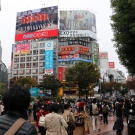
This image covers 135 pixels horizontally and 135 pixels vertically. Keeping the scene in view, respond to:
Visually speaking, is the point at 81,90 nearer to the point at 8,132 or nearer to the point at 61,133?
the point at 61,133

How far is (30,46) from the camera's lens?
259 feet

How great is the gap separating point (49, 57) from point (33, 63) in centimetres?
806

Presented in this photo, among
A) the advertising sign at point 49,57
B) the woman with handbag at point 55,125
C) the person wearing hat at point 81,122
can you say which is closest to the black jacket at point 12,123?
the woman with handbag at point 55,125

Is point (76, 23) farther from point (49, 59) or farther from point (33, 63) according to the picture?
point (33, 63)

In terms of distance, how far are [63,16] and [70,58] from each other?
514 inches

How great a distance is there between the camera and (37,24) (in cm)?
7712

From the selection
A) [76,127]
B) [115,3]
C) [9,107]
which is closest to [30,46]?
[115,3]

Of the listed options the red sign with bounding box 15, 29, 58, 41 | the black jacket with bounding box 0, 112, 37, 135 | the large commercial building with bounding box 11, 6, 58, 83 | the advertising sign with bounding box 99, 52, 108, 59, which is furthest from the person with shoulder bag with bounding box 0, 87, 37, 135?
the advertising sign with bounding box 99, 52, 108, 59

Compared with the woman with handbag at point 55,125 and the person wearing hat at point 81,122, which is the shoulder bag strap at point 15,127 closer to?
the woman with handbag at point 55,125

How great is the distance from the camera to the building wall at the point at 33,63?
76250mm

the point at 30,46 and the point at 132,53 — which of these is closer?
the point at 132,53

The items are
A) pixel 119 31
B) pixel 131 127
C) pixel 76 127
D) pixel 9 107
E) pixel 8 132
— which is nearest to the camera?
pixel 8 132

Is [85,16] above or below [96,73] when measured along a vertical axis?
above

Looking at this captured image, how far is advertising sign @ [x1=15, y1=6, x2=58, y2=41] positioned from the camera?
74606 mm
